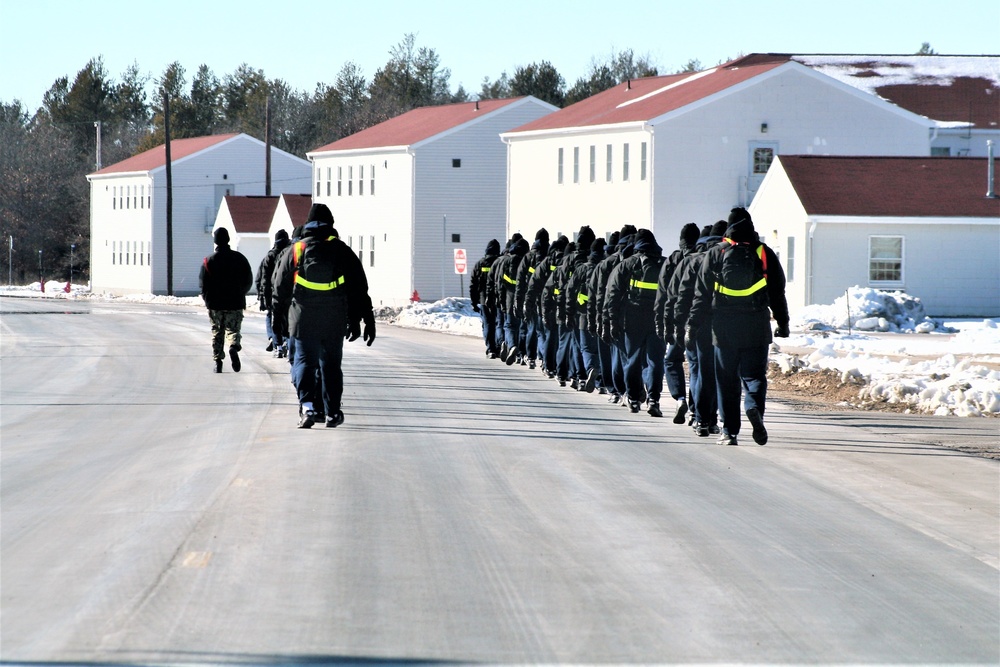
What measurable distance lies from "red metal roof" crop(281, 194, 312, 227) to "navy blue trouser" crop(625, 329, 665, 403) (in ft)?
175

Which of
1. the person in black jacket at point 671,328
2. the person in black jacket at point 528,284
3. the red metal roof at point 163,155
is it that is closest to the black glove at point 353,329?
the person in black jacket at point 671,328

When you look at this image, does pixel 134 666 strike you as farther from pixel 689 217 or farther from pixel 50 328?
pixel 689 217

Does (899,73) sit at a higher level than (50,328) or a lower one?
higher

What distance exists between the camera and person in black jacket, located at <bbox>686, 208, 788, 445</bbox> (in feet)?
44.1

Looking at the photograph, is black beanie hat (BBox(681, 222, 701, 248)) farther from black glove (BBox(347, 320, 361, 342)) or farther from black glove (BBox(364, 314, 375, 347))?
black glove (BBox(347, 320, 361, 342))

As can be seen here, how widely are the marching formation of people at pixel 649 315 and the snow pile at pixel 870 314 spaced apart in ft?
39.4

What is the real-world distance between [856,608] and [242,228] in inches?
2756

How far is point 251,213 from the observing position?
76.4 meters

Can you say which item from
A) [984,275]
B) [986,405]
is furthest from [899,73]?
[986,405]

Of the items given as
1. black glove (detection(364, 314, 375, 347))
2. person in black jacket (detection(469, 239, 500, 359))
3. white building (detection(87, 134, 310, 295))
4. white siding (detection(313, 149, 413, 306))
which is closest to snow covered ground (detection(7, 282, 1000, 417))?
person in black jacket (detection(469, 239, 500, 359))

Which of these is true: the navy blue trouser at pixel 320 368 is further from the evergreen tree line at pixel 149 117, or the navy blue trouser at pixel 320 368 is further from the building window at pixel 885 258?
the evergreen tree line at pixel 149 117

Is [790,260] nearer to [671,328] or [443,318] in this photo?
[443,318]

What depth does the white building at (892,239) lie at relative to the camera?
3947cm

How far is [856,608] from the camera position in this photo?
23.5 ft
